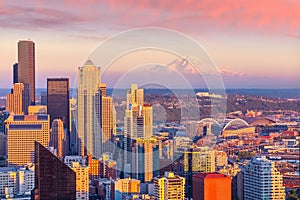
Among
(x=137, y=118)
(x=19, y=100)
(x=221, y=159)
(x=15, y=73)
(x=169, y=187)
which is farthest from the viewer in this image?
(x=19, y=100)

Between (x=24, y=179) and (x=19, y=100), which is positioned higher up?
(x=19, y=100)

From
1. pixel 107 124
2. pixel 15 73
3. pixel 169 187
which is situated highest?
pixel 15 73

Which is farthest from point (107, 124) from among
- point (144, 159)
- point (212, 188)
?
point (212, 188)

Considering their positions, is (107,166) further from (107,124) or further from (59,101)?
(59,101)

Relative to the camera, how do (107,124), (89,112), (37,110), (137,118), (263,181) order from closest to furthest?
(263,181) → (137,118) → (107,124) → (89,112) → (37,110)

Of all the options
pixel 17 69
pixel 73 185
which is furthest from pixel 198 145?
pixel 17 69

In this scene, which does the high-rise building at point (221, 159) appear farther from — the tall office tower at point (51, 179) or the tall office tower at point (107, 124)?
the tall office tower at point (51, 179)

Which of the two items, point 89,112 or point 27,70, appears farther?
point 27,70
